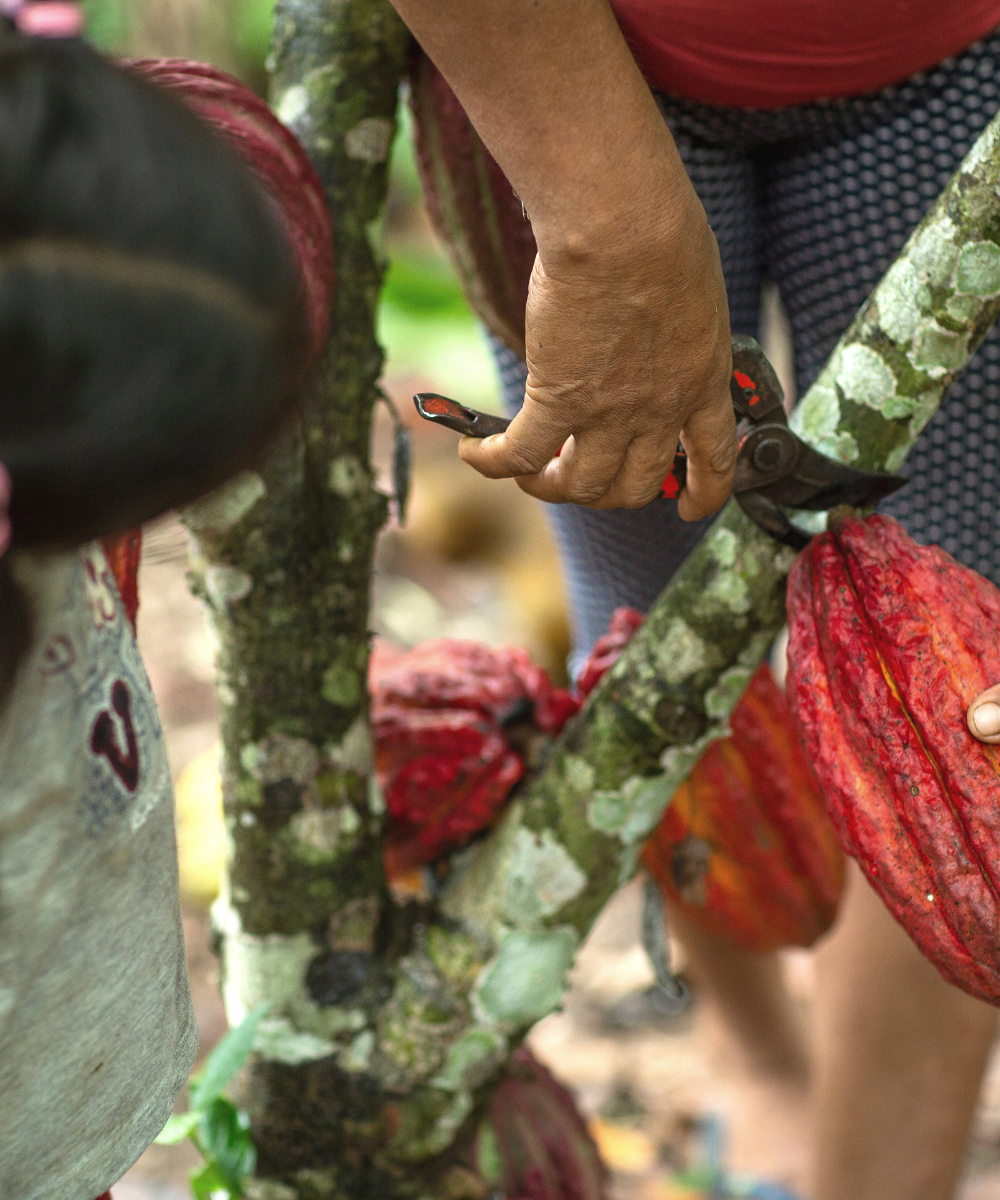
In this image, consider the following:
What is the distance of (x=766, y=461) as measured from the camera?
2.62 ft

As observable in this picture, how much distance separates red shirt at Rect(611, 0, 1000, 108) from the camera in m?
Answer: 0.89

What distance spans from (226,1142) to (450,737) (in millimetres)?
427

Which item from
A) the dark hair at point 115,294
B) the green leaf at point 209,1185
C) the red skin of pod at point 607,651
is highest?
the dark hair at point 115,294

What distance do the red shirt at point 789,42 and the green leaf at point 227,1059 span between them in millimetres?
892

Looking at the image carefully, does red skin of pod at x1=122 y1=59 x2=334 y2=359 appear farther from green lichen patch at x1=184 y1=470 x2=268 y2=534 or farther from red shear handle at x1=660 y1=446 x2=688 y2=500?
red shear handle at x1=660 y1=446 x2=688 y2=500

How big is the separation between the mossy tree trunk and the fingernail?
204 mm

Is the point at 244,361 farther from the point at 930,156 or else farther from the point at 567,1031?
the point at 567,1031

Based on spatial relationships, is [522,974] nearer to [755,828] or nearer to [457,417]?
[755,828]

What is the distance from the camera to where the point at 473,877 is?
3.49 ft

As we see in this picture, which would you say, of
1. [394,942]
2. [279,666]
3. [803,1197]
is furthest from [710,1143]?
[279,666]

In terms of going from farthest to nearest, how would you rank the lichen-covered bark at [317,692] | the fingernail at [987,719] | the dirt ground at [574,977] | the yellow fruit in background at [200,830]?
the yellow fruit in background at [200,830]
the dirt ground at [574,977]
the lichen-covered bark at [317,692]
the fingernail at [987,719]

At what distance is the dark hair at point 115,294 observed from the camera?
14.7 inches

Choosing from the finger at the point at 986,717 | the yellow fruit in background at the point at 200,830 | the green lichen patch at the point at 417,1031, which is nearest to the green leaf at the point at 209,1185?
the green lichen patch at the point at 417,1031

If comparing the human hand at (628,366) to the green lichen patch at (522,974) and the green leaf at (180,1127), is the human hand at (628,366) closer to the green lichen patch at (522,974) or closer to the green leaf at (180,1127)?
the green lichen patch at (522,974)
